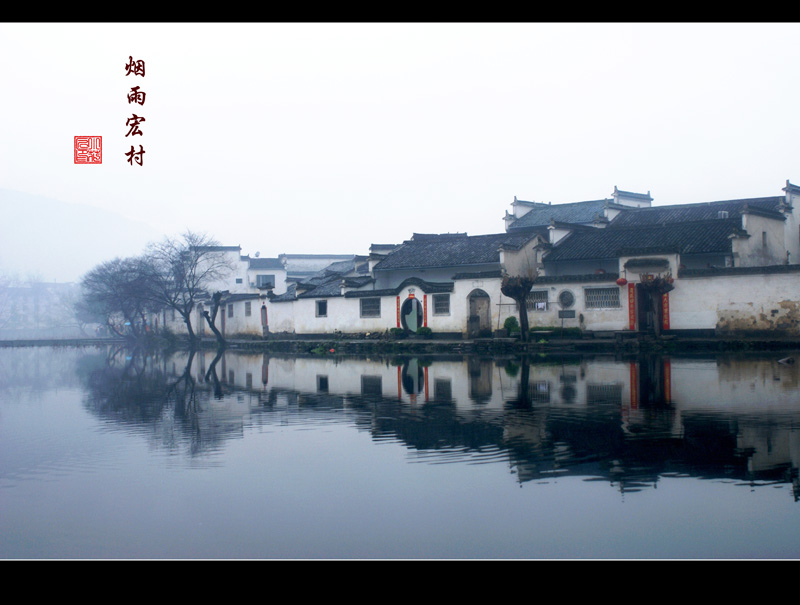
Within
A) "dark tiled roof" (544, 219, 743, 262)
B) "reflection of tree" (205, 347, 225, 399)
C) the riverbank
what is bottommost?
"reflection of tree" (205, 347, 225, 399)

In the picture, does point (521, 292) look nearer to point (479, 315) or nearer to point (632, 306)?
point (632, 306)

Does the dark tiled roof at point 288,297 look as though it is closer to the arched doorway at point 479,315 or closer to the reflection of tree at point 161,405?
the arched doorway at point 479,315

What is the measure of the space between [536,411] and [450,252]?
2776 cm

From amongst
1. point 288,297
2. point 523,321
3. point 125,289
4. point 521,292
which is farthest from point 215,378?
point 125,289

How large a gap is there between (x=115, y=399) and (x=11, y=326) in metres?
94.6

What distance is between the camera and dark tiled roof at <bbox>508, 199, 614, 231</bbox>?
4541 cm

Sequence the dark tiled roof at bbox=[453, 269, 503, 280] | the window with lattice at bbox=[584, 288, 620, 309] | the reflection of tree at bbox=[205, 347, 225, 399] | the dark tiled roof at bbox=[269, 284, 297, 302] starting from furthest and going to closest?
the dark tiled roof at bbox=[269, 284, 297, 302] → the dark tiled roof at bbox=[453, 269, 503, 280] → the window with lattice at bbox=[584, 288, 620, 309] → the reflection of tree at bbox=[205, 347, 225, 399]

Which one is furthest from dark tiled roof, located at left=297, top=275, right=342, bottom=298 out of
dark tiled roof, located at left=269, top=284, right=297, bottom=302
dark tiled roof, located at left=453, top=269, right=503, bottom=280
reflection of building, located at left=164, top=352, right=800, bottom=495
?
reflection of building, located at left=164, top=352, right=800, bottom=495

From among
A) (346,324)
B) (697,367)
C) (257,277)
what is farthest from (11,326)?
(697,367)

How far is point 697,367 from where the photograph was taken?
1842 cm

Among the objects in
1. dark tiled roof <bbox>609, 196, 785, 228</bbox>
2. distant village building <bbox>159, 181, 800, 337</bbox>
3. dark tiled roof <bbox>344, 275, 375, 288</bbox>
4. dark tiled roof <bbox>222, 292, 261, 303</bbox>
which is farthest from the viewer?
dark tiled roof <bbox>222, 292, 261, 303</bbox>

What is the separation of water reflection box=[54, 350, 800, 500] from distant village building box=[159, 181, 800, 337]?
5525 mm

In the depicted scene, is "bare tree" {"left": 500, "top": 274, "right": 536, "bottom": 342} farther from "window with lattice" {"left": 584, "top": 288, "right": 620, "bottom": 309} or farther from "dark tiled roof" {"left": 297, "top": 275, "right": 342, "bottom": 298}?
"dark tiled roof" {"left": 297, "top": 275, "right": 342, "bottom": 298}

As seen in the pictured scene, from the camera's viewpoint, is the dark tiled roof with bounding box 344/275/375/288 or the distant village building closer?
the distant village building
